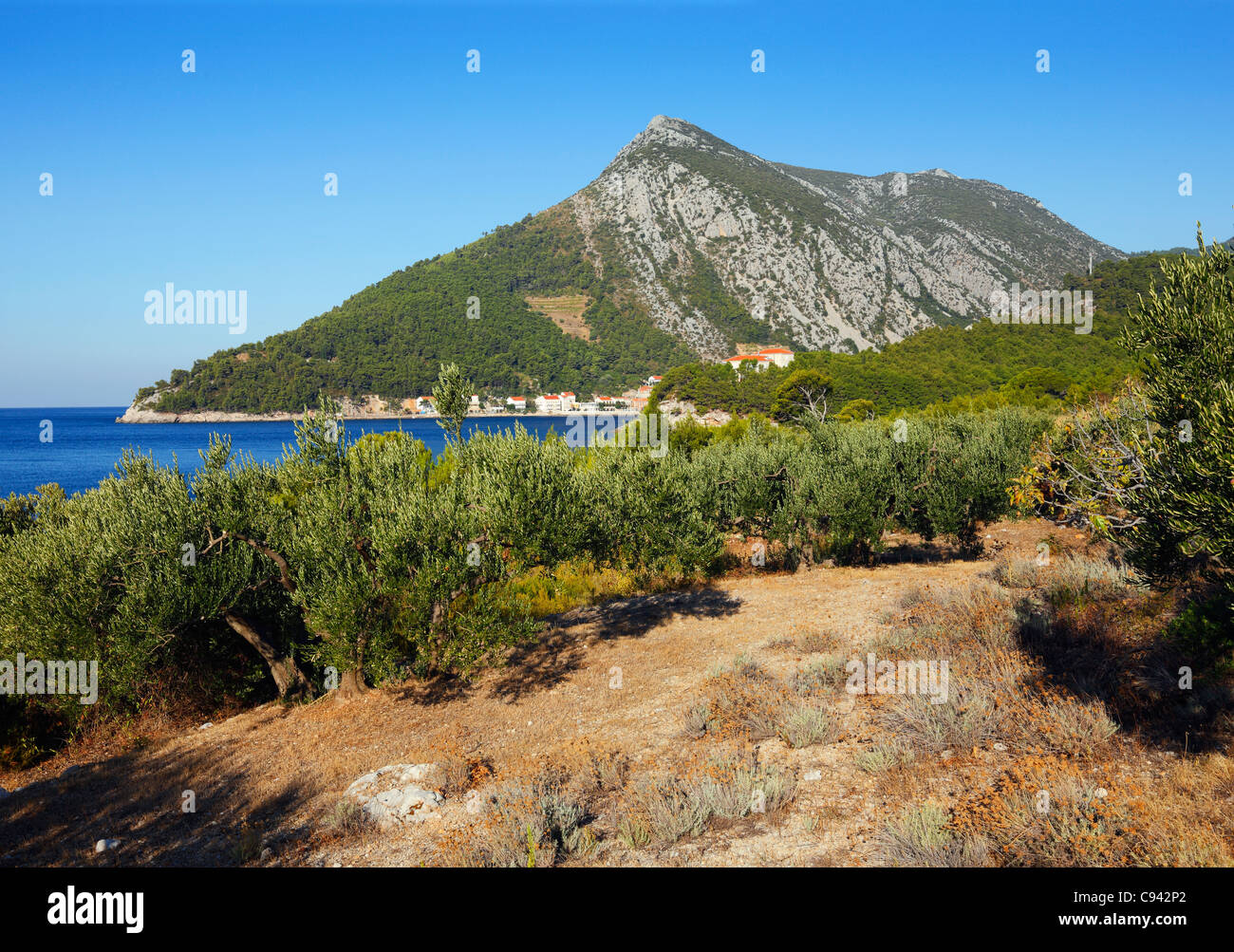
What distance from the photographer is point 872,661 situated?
13.1 m

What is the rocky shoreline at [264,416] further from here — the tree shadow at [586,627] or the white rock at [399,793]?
the white rock at [399,793]

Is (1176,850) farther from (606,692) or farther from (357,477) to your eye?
(357,477)

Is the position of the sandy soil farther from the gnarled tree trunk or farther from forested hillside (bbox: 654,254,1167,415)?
forested hillside (bbox: 654,254,1167,415)

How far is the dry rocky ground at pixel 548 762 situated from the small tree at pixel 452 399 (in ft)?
21.7

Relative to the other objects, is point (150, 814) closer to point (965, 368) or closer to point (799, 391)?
point (799, 391)

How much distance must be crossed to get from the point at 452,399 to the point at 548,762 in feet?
31.8

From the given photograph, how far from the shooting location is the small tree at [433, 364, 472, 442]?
16703 mm

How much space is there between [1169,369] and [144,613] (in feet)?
60.4

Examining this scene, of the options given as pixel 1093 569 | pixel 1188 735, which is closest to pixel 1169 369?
pixel 1188 735

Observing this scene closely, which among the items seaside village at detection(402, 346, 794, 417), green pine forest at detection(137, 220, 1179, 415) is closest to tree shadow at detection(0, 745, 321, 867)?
green pine forest at detection(137, 220, 1179, 415)

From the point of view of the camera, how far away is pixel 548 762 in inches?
441

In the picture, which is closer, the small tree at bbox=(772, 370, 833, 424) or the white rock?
the white rock

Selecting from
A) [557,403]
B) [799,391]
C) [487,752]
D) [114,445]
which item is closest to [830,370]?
[799,391]

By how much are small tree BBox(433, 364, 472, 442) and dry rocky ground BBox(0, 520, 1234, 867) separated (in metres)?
6.63
